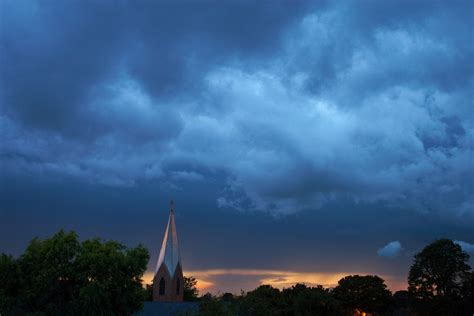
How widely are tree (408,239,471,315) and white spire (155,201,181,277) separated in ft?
137

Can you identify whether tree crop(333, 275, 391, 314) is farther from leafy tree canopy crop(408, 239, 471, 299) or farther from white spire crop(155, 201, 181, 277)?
white spire crop(155, 201, 181, 277)

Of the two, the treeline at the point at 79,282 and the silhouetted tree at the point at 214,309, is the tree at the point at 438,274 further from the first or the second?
the silhouetted tree at the point at 214,309

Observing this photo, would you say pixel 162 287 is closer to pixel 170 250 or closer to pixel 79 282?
pixel 170 250

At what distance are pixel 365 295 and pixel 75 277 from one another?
6894cm

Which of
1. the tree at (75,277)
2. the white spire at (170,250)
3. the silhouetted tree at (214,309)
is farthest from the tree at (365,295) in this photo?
the silhouetted tree at (214,309)

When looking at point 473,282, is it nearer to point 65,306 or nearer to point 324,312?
point 324,312

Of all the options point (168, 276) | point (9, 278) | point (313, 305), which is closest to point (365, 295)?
point (313, 305)

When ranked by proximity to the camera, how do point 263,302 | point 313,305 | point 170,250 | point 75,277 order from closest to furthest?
point 75,277
point 263,302
point 313,305
point 170,250

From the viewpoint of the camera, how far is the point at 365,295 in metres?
101

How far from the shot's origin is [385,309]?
101m

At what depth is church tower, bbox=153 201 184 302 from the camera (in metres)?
92.9

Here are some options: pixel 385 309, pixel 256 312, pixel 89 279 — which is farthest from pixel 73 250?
pixel 385 309

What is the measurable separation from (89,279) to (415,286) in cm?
4952

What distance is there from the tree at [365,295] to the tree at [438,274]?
2525 cm
